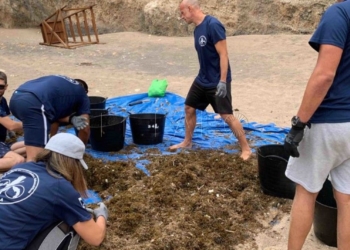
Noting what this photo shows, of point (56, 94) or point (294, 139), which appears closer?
point (294, 139)

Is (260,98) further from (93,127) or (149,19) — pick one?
(149,19)

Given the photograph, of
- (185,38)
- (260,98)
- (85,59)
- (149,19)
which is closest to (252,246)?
(260,98)

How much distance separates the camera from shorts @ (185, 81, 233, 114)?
15.9 ft

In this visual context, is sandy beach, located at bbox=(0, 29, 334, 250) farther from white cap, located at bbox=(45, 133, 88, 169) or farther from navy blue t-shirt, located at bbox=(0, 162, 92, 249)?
navy blue t-shirt, located at bbox=(0, 162, 92, 249)

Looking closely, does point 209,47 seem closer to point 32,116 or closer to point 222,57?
point 222,57

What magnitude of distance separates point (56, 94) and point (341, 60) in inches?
95.0

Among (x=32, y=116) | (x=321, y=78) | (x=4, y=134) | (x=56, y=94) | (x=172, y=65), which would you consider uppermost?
(x=321, y=78)

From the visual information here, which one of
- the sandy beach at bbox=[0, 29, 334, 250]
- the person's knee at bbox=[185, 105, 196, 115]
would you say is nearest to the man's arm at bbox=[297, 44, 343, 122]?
the person's knee at bbox=[185, 105, 196, 115]

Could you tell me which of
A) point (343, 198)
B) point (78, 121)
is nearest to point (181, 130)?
point (78, 121)

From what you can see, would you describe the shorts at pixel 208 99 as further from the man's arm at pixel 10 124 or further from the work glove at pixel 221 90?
the man's arm at pixel 10 124

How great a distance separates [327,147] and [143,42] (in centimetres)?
1132

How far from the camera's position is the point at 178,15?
1504 cm

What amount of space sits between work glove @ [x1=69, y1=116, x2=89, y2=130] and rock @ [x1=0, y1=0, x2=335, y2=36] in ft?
34.4

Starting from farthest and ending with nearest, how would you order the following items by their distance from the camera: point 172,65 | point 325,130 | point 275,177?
point 172,65, point 275,177, point 325,130
